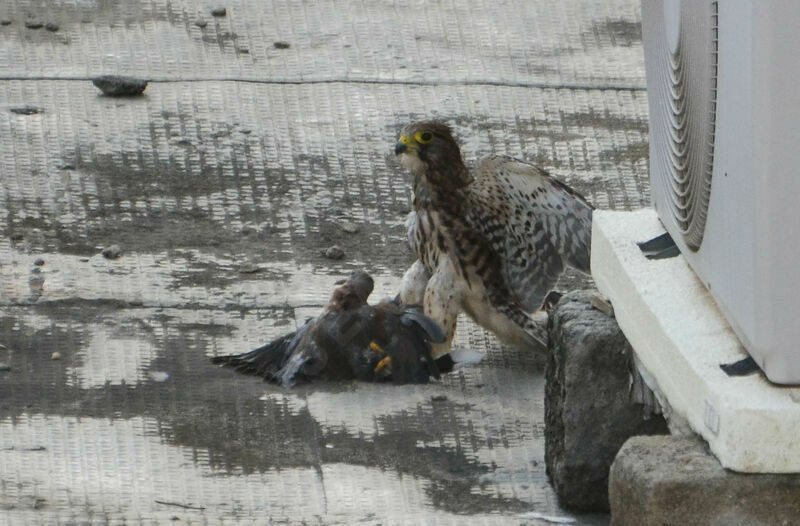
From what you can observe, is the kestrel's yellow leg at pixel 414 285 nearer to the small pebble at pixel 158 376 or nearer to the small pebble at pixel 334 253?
the small pebble at pixel 334 253

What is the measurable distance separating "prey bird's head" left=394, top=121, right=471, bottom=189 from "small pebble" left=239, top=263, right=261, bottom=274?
0.70m

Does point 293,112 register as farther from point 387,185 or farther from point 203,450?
point 203,450

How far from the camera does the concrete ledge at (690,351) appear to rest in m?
2.93

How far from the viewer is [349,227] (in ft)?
19.5

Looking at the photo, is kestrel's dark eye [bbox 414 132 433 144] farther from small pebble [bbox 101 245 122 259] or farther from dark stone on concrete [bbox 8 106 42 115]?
dark stone on concrete [bbox 8 106 42 115]

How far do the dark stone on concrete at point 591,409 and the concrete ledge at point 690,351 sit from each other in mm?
93

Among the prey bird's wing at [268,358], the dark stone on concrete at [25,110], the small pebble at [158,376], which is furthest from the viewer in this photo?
the dark stone on concrete at [25,110]

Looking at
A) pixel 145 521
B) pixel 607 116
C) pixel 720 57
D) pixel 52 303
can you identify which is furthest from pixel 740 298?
pixel 607 116

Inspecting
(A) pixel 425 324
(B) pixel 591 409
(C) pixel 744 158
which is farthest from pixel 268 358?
(C) pixel 744 158

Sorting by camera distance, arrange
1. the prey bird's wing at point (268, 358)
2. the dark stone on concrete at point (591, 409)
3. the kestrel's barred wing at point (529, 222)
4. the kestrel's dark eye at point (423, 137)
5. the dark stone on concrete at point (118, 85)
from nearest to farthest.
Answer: the dark stone on concrete at point (591, 409) < the prey bird's wing at point (268, 358) < the kestrel's barred wing at point (529, 222) < the kestrel's dark eye at point (423, 137) < the dark stone on concrete at point (118, 85)

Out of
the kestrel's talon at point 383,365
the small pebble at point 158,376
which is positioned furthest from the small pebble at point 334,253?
the small pebble at point 158,376

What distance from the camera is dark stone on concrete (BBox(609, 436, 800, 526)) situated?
9.82 ft

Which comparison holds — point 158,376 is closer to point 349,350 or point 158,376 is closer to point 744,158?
point 349,350

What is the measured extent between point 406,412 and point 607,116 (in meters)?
2.72
